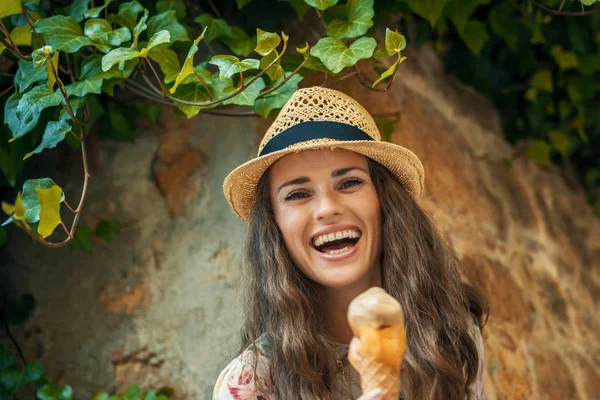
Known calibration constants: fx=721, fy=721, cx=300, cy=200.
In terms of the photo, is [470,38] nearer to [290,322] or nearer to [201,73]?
[201,73]

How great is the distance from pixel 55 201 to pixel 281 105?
622mm

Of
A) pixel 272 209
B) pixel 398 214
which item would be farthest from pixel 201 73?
pixel 398 214

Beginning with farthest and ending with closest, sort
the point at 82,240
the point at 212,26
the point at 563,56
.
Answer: the point at 563,56
the point at 82,240
the point at 212,26

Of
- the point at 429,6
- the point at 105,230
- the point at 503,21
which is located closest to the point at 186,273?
the point at 105,230

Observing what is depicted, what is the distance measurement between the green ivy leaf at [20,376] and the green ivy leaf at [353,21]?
126 centimetres

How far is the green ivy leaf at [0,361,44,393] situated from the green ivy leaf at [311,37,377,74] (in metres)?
1.19

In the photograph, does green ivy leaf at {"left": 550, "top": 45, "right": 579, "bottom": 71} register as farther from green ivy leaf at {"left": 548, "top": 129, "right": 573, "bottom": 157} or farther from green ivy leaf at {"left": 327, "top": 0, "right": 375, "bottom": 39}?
green ivy leaf at {"left": 327, "top": 0, "right": 375, "bottom": 39}

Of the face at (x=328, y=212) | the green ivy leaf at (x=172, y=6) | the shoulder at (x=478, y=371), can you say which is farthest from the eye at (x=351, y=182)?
the green ivy leaf at (x=172, y=6)

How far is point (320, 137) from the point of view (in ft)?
5.65

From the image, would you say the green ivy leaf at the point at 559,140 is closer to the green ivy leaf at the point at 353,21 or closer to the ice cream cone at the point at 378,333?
the green ivy leaf at the point at 353,21

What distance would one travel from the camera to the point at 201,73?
72.8 inches

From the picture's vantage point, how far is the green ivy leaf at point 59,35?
5.84 feet

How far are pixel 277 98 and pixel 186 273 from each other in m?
0.69

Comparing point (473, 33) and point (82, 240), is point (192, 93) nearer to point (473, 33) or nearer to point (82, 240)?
point (82, 240)
